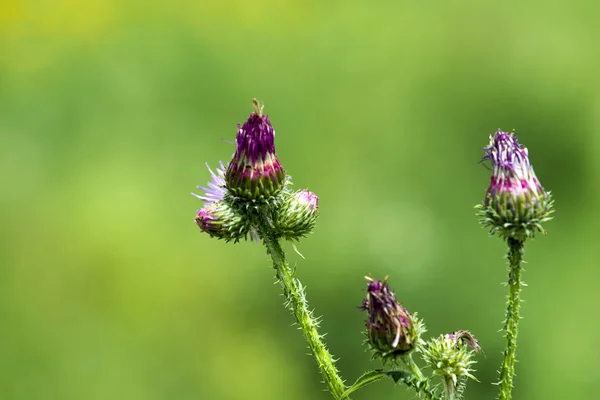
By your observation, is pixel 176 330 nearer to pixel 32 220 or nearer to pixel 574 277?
pixel 32 220

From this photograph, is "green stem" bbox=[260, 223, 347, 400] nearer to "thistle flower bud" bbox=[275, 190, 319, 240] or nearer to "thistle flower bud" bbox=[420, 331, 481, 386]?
"thistle flower bud" bbox=[275, 190, 319, 240]

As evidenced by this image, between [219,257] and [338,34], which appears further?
[338,34]

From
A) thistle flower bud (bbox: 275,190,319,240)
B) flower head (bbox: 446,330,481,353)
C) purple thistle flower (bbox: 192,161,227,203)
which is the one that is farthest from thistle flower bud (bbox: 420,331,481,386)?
purple thistle flower (bbox: 192,161,227,203)

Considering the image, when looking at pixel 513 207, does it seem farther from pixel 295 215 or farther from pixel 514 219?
pixel 295 215

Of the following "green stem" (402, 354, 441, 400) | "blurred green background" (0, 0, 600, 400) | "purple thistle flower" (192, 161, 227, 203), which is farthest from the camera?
"blurred green background" (0, 0, 600, 400)

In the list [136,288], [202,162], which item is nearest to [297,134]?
[202,162]

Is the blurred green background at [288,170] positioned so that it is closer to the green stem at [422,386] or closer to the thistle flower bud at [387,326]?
the thistle flower bud at [387,326]
